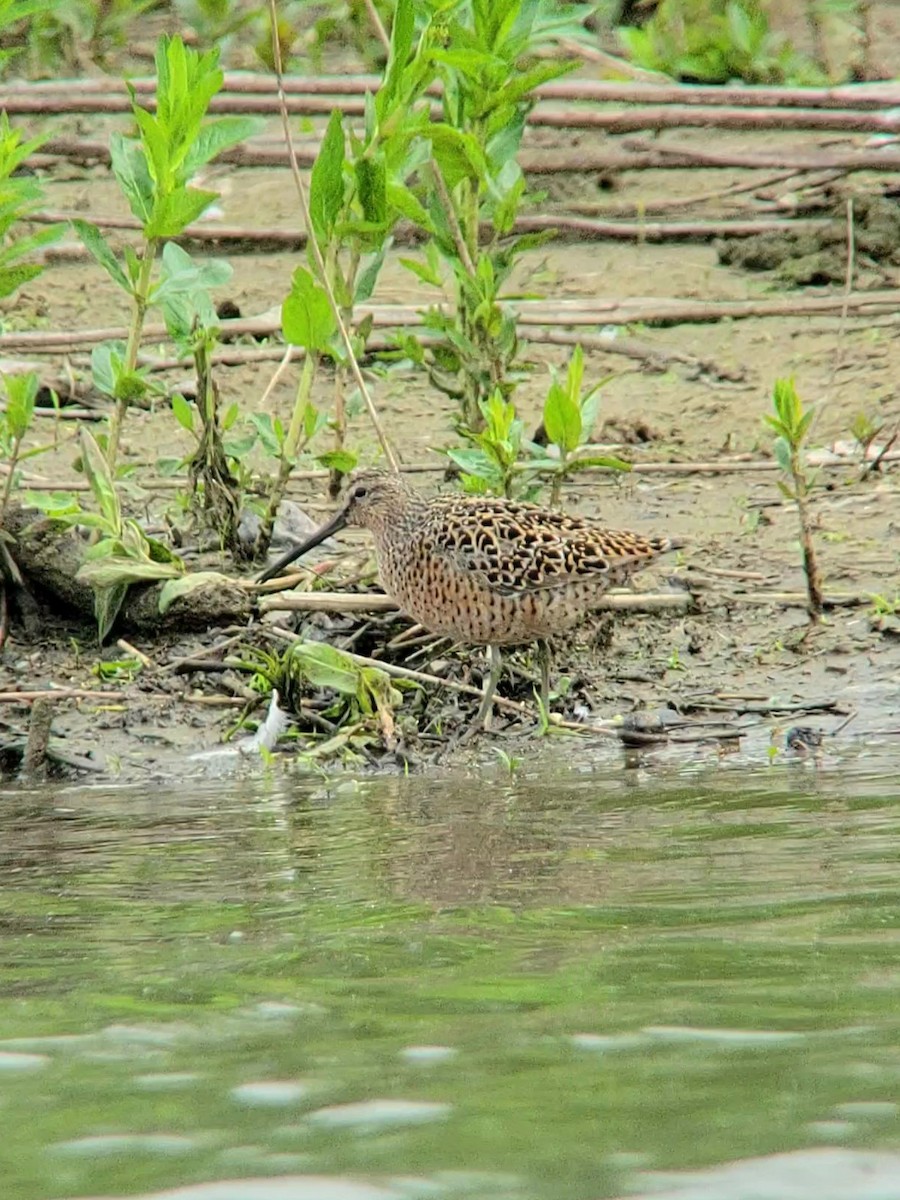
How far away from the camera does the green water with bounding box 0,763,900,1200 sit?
2.71 m

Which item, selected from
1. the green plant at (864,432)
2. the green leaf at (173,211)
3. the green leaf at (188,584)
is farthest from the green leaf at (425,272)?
the green plant at (864,432)

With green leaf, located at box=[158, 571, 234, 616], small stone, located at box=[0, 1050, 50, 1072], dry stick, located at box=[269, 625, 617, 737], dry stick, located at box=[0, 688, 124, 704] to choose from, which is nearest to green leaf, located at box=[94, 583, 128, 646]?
green leaf, located at box=[158, 571, 234, 616]

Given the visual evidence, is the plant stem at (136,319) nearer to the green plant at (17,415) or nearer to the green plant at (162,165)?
A: the green plant at (162,165)

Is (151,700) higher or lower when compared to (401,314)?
lower

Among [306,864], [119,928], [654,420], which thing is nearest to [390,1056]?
[119,928]

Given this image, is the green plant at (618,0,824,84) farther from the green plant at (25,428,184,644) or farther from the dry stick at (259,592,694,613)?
the green plant at (25,428,184,644)

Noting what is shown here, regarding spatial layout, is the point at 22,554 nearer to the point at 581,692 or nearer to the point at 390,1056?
the point at 581,692

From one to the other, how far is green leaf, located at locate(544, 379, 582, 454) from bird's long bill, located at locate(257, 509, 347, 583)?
0.84 metres

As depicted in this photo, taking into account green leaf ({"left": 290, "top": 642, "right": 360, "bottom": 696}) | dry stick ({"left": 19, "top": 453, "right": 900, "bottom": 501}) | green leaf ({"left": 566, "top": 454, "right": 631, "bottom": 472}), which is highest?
green leaf ({"left": 566, "top": 454, "right": 631, "bottom": 472})

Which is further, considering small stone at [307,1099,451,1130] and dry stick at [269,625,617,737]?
dry stick at [269,625,617,737]

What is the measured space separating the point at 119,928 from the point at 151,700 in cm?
263

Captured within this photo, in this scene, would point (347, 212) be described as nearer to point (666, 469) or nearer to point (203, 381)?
point (203, 381)

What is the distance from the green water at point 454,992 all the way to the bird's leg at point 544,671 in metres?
1.10

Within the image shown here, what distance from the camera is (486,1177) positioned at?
8.43 feet
